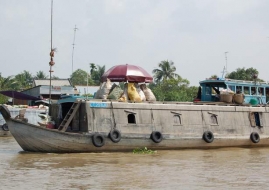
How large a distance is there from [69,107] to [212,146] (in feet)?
16.0

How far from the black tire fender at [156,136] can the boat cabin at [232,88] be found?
13.1 feet

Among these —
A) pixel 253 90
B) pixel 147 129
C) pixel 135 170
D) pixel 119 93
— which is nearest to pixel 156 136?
pixel 147 129

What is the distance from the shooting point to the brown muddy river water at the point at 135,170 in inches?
358

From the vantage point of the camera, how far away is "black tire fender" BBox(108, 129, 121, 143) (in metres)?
13.8

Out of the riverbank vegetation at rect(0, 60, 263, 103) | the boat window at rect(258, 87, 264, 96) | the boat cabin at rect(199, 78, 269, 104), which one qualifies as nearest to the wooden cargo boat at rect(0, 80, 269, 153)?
the boat cabin at rect(199, 78, 269, 104)

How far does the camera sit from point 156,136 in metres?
14.6

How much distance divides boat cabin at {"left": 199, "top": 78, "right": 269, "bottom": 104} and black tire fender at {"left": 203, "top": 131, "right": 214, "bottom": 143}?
7.90 ft

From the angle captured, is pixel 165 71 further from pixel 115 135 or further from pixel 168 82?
pixel 115 135

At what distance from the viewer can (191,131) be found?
1545 centimetres

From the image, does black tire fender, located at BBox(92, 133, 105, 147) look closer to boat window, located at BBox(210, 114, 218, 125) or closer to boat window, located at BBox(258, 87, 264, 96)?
boat window, located at BBox(210, 114, 218, 125)

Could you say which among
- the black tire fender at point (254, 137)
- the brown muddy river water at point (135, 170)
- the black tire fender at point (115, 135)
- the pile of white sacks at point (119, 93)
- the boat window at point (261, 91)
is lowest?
the brown muddy river water at point (135, 170)

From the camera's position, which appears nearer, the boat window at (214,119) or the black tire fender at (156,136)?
the black tire fender at (156,136)

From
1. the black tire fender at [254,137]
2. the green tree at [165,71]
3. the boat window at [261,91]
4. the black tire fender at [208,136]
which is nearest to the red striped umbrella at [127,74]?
the black tire fender at [208,136]

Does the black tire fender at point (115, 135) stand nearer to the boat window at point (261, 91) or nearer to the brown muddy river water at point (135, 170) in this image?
the brown muddy river water at point (135, 170)
